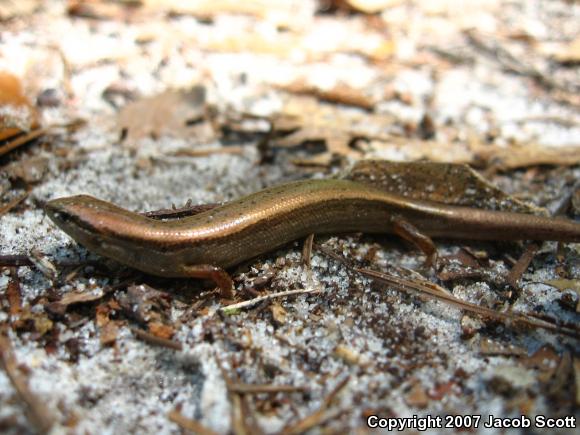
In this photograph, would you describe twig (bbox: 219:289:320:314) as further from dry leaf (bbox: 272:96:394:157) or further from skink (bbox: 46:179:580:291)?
dry leaf (bbox: 272:96:394:157)

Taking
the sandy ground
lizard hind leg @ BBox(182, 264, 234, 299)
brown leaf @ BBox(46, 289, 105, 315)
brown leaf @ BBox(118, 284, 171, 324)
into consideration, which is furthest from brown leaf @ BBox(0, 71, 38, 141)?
lizard hind leg @ BBox(182, 264, 234, 299)

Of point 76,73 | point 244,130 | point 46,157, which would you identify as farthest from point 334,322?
point 76,73

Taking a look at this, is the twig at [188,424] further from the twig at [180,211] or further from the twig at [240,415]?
the twig at [180,211]

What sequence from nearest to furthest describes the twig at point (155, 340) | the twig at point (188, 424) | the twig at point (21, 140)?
the twig at point (188, 424) → the twig at point (155, 340) → the twig at point (21, 140)

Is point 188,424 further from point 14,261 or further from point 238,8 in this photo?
point 238,8

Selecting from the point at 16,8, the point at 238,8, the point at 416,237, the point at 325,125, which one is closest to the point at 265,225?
the point at 416,237

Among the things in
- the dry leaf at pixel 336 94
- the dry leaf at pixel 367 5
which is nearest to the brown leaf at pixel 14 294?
the dry leaf at pixel 336 94

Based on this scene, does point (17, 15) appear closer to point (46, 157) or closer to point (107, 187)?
point (46, 157)
